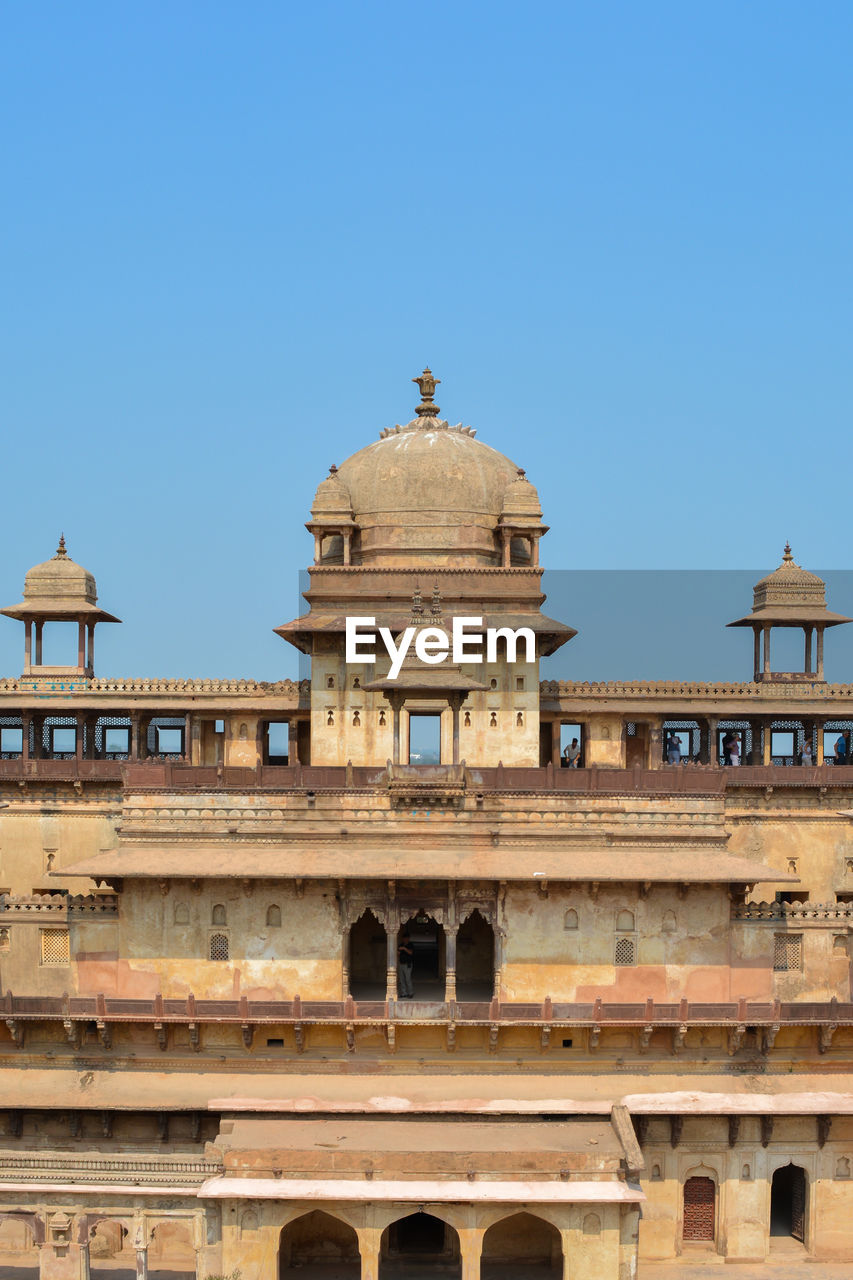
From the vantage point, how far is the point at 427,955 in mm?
36875

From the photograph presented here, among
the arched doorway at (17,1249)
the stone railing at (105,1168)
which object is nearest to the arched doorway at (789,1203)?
the stone railing at (105,1168)

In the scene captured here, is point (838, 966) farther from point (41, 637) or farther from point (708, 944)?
point (41, 637)

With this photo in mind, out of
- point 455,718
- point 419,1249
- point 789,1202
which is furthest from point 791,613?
point 419,1249

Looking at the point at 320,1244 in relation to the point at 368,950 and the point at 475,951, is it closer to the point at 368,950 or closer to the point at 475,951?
the point at 368,950

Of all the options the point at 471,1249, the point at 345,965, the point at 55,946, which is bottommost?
the point at 471,1249

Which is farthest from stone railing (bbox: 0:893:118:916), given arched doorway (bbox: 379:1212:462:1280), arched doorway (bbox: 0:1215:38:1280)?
arched doorway (bbox: 379:1212:462:1280)

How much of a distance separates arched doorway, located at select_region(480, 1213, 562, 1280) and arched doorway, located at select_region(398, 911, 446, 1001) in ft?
15.6

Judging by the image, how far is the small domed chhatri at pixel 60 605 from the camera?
41719mm

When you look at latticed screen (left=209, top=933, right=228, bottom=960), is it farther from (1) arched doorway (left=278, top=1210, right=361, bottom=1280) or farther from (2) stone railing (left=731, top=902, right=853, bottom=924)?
(2) stone railing (left=731, top=902, right=853, bottom=924)

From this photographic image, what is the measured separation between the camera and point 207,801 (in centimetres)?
3297

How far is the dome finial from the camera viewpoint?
41.0m

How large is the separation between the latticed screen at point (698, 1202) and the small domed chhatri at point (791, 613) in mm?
14718

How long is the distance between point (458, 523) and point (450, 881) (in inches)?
410

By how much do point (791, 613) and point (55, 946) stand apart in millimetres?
20916
